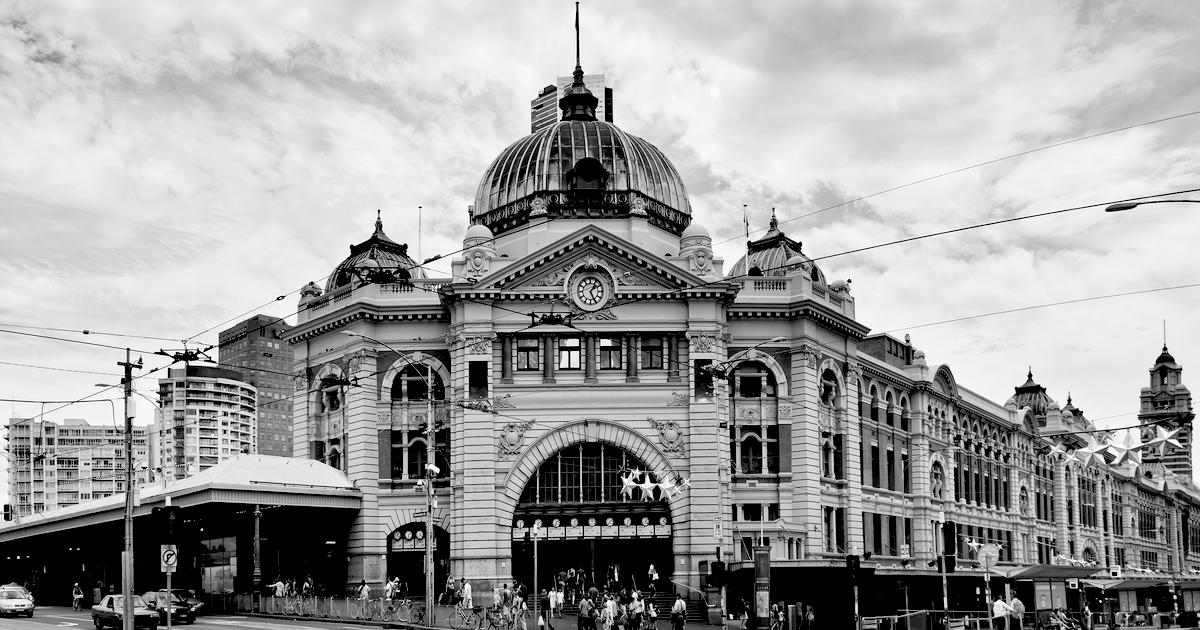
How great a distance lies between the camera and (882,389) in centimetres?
8169

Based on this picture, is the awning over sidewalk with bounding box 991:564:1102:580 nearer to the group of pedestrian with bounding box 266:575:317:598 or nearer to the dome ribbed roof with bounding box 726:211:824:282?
the dome ribbed roof with bounding box 726:211:824:282

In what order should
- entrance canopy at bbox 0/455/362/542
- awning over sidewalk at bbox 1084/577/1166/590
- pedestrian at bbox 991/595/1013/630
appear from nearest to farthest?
pedestrian at bbox 991/595/1013/630 → entrance canopy at bbox 0/455/362/542 → awning over sidewalk at bbox 1084/577/1166/590

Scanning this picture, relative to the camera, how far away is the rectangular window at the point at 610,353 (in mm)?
66812

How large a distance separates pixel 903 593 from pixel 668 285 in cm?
1936

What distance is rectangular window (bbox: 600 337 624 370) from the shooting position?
219 ft

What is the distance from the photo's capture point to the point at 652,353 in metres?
67.1

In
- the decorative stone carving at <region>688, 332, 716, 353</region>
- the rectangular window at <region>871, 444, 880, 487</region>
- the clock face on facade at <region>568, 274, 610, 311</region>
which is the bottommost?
the rectangular window at <region>871, 444, 880, 487</region>

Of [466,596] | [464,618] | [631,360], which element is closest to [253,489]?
[466,596]

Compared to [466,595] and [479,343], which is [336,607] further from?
[479,343]

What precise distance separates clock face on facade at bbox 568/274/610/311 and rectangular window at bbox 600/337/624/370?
1.77 metres

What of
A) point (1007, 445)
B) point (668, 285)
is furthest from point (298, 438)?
point (1007, 445)

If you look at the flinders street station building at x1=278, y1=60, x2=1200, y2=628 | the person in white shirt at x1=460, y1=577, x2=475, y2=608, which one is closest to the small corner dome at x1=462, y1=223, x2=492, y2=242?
the flinders street station building at x1=278, y1=60, x2=1200, y2=628

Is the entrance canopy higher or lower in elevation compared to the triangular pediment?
lower

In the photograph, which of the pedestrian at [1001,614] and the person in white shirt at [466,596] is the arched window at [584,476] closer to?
the person in white shirt at [466,596]
